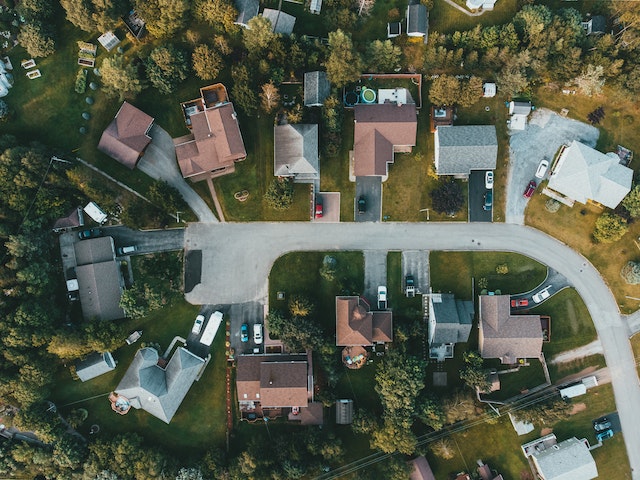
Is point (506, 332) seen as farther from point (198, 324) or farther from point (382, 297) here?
point (198, 324)

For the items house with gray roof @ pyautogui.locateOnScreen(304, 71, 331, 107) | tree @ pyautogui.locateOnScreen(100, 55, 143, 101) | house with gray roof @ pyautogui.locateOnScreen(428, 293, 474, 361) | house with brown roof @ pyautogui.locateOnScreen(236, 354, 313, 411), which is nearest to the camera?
tree @ pyautogui.locateOnScreen(100, 55, 143, 101)

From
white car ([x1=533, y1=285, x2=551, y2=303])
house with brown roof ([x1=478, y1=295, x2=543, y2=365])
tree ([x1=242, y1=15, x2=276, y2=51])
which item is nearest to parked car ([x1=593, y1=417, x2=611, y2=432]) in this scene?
house with brown roof ([x1=478, y1=295, x2=543, y2=365])

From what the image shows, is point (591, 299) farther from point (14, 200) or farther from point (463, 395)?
point (14, 200)

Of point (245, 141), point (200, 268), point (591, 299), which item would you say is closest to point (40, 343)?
point (200, 268)

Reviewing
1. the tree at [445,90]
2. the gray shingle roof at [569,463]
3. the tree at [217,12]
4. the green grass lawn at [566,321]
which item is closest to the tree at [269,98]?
the tree at [217,12]

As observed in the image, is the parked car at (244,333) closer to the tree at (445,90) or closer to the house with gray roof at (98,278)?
the house with gray roof at (98,278)

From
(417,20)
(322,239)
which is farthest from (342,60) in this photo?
(322,239)

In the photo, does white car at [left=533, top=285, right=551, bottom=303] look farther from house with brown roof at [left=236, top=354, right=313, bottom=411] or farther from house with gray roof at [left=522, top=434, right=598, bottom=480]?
house with brown roof at [left=236, top=354, right=313, bottom=411]
